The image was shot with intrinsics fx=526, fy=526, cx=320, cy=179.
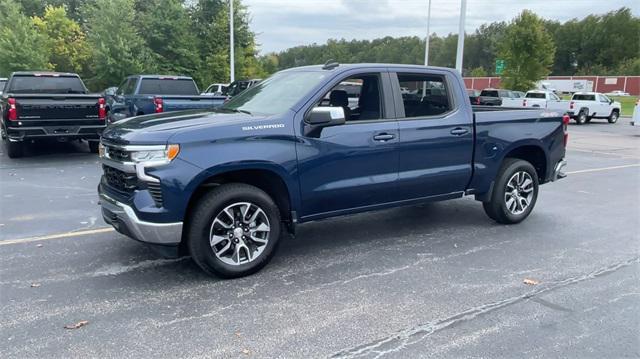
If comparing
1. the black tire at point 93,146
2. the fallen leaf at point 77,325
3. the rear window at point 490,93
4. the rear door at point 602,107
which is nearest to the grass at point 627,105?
the rear door at point 602,107

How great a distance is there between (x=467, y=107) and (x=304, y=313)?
3.37 m

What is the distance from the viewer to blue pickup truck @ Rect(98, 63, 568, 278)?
437 cm

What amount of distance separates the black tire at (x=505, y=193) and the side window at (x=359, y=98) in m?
1.98

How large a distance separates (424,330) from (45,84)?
12.3m

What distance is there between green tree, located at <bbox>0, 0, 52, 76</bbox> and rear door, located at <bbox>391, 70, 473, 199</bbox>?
98.2ft

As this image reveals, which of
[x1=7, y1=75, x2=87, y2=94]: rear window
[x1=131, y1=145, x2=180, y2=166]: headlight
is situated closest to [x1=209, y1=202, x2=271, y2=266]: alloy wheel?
[x1=131, y1=145, x2=180, y2=166]: headlight

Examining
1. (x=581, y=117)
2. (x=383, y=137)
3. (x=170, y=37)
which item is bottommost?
(x=581, y=117)

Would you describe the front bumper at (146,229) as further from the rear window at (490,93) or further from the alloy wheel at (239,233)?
the rear window at (490,93)

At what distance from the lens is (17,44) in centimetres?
2941

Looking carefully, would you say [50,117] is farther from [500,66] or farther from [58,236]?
[500,66]

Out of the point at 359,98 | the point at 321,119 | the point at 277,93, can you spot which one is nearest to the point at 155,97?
the point at 277,93

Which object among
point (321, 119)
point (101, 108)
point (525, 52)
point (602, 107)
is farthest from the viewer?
point (525, 52)

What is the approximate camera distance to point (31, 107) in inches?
422

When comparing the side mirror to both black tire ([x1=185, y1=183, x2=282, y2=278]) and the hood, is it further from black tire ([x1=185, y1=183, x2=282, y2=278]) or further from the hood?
black tire ([x1=185, y1=183, x2=282, y2=278])
